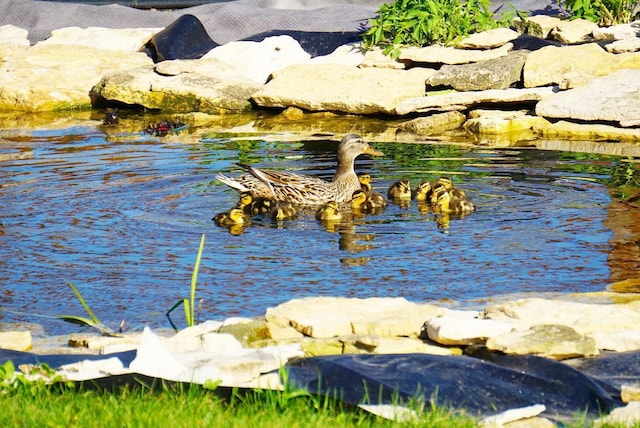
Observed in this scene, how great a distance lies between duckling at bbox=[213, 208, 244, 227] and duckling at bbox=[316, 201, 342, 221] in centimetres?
72

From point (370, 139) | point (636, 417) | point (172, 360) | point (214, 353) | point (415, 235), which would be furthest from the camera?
point (370, 139)

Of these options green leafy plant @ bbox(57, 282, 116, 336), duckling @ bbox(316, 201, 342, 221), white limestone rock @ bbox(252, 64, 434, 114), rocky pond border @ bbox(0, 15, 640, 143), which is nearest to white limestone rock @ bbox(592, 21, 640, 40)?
rocky pond border @ bbox(0, 15, 640, 143)

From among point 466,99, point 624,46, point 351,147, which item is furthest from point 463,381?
point 624,46

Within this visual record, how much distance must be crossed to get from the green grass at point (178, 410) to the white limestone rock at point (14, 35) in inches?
640

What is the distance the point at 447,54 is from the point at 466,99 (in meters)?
1.53

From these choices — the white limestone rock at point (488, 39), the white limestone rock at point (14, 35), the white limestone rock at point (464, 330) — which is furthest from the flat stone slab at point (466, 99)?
the white limestone rock at point (464, 330)

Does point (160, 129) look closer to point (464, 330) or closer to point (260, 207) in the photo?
point (260, 207)

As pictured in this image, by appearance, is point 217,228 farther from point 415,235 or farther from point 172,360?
point 172,360

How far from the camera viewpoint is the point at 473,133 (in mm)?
14297

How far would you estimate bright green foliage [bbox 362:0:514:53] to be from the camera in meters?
16.6

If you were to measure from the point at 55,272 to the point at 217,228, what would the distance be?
179 centimetres

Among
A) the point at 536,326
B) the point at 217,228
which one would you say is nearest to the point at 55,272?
the point at 217,228

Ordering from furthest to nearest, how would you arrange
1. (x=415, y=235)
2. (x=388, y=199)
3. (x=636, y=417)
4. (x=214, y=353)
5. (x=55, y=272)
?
(x=388, y=199)
(x=415, y=235)
(x=55, y=272)
(x=214, y=353)
(x=636, y=417)

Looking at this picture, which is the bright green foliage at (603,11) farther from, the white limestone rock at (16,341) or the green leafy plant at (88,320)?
the white limestone rock at (16,341)
